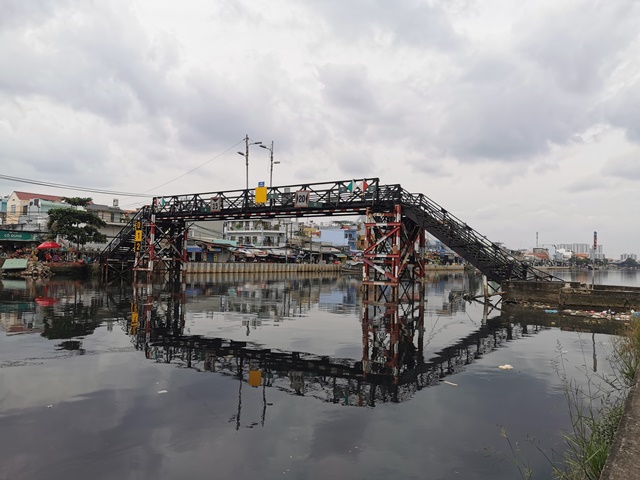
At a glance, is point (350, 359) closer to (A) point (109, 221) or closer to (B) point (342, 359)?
(B) point (342, 359)

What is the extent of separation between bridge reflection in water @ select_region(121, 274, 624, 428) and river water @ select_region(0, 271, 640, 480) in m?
0.06

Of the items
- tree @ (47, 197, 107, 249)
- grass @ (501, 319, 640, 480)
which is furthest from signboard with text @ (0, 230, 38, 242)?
grass @ (501, 319, 640, 480)

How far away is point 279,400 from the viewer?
23.2 feet

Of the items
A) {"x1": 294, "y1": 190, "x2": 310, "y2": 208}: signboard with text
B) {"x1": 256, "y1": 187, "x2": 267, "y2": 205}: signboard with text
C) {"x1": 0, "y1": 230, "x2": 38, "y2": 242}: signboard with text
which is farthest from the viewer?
{"x1": 0, "y1": 230, "x2": 38, "y2": 242}: signboard with text

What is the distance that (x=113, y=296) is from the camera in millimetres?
23859

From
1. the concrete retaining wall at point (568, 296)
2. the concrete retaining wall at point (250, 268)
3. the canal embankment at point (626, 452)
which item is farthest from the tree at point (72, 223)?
the canal embankment at point (626, 452)

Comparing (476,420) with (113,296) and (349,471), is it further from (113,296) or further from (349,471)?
(113,296)

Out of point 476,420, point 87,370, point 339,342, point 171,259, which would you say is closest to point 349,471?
point 476,420

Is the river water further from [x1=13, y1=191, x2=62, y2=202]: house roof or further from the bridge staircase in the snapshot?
[x1=13, y1=191, x2=62, y2=202]: house roof

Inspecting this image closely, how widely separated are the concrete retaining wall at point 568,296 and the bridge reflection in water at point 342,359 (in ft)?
19.8

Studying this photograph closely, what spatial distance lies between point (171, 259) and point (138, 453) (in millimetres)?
38182

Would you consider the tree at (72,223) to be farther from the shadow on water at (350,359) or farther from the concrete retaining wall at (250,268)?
the shadow on water at (350,359)

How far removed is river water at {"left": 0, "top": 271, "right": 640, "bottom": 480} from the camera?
4953 millimetres

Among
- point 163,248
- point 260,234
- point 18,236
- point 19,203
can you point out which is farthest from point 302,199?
point 19,203
